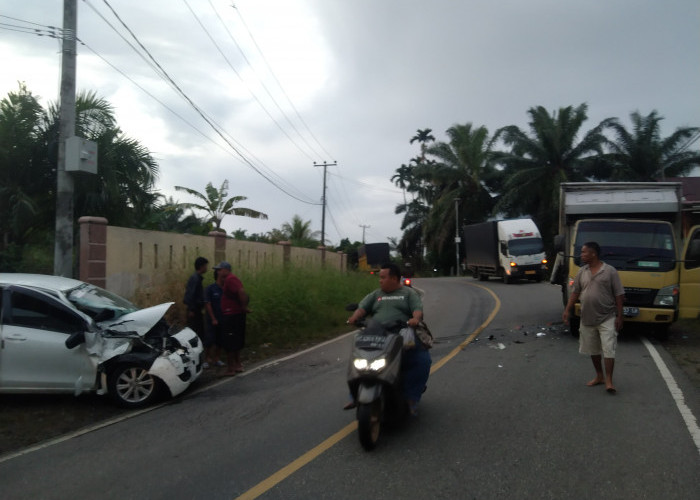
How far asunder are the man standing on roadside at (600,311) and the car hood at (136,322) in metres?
5.43

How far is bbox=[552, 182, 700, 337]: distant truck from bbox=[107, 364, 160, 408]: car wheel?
772 centimetres

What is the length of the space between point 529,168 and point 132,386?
3797 centimetres

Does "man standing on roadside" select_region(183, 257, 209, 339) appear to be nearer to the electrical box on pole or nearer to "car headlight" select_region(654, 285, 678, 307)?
the electrical box on pole

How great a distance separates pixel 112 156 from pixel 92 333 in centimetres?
851

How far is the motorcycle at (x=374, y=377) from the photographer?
512 centimetres

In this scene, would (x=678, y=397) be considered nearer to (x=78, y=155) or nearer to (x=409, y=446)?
(x=409, y=446)

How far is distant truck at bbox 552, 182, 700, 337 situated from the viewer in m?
10.7

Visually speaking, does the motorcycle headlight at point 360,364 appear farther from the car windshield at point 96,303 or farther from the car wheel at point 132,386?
the car windshield at point 96,303

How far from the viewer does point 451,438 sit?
18.2 feet

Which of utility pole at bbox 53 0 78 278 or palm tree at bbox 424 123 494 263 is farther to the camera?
palm tree at bbox 424 123 494 263

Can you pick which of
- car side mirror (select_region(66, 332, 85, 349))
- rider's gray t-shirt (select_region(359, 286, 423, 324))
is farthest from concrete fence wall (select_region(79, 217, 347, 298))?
rider's gray t-shirt (select_region(359, 286, 423, 324))

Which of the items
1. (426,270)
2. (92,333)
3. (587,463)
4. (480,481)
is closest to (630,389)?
(587,463)

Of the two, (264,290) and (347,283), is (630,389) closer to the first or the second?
(264,290)

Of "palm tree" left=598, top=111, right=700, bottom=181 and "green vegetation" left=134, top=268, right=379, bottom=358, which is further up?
"palm tree" left=598, top=111, right=700, bottom=181
